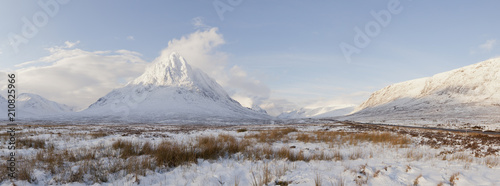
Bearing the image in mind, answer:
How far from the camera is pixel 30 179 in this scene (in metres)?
5.72

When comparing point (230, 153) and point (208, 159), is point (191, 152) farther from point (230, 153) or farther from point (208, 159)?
point (230, 153)

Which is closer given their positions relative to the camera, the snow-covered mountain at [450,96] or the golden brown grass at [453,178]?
the golden brown grass at [453,178]

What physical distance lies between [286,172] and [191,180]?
2.40 meters

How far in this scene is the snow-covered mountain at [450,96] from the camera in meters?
88.4

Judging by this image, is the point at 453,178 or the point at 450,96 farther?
the point at 450,96

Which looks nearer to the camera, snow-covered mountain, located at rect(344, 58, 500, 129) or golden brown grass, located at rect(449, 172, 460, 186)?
golden brown grass, located at rect(449, 172, 460, 186)

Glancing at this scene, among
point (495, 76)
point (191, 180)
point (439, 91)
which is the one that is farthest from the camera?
point (439, 91)

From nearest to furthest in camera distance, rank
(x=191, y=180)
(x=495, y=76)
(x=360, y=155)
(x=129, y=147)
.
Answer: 1. (x=191, y=180)
2. (x=360, y=155)
3. (x=129, y=147)
4. (x=495, y=76)

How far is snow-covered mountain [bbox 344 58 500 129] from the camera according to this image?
88.4 meters

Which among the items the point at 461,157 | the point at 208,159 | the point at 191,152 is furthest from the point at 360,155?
the point at 191,152

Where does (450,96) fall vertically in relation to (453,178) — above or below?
above

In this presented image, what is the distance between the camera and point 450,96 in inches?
4422

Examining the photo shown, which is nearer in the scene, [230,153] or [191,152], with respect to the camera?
[191,152]

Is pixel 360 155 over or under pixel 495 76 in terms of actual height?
under
